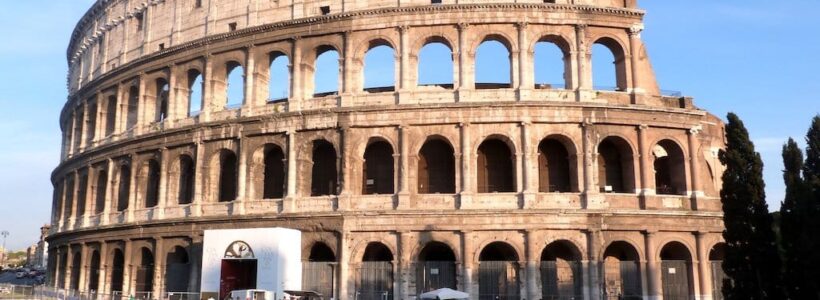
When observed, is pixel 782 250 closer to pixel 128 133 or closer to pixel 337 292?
pixel 337 292

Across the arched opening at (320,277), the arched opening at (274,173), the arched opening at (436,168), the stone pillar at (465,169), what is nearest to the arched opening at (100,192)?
the arched opening at (274,173)

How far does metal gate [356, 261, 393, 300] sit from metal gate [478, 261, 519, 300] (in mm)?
3315

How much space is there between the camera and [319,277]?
1080 inches

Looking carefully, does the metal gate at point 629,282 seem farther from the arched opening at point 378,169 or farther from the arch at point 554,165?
the arched opening at point 378,169

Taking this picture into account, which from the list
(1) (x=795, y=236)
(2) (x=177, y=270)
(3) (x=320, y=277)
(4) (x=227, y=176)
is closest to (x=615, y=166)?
(1) (x=795, y=236)

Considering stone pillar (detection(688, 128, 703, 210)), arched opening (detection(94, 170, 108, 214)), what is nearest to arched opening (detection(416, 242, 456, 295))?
stone pillar (detection(688, 128, 703, 210))

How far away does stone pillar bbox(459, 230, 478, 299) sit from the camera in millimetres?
26312

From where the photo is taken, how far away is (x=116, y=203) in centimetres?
3456

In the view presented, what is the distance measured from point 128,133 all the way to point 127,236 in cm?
519

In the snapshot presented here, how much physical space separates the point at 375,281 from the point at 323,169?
17.5ft

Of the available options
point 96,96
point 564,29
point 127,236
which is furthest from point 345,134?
point 96,96

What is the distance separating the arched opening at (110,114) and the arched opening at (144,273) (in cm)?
811

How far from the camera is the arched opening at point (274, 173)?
99.2ft

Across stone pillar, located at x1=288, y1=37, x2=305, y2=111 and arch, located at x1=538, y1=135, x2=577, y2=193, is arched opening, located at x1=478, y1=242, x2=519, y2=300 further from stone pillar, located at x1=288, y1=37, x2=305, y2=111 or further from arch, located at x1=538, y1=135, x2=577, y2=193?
stone pillar, located at x1=288, y1=37, x2=305, y2=111
